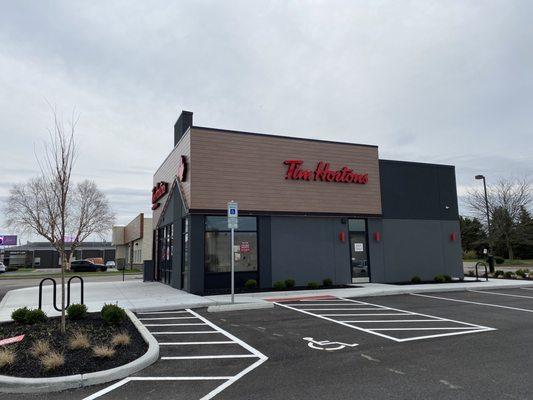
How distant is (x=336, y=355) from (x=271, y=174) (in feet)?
38.1

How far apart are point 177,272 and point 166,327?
878 centimetres

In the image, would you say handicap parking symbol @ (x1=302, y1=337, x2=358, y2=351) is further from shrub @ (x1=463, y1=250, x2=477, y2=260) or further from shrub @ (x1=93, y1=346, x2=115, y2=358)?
shrub @ (x1=463, y1=250, x2=477, y2=260)

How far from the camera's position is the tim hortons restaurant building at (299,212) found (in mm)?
16828

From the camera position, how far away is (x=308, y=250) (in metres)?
18.3

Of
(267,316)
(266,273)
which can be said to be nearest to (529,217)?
(266,273)

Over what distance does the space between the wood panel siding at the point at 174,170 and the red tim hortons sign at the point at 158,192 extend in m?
0.19

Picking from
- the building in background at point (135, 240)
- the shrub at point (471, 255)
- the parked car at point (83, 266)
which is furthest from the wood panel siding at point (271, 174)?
the shrub at point (471, 255)

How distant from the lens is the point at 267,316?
11.1 m

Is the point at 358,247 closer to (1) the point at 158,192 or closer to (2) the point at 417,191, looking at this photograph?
(2) the point at 417,191

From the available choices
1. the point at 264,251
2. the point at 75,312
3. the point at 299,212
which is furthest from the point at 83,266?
the point at 75,312

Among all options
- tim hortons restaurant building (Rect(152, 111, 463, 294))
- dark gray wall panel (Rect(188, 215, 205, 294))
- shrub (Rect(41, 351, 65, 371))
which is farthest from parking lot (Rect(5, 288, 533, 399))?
tim hortons restaurant building (Rect(152, 111, 463, 294))

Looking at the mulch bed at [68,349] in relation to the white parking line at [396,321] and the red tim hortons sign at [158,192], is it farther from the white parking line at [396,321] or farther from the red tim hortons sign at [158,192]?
the red tim hortons sign at [158,192]

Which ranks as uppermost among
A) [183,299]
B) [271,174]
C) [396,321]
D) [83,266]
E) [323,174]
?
[323,174]

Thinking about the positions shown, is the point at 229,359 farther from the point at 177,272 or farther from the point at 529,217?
the point at 529,217
